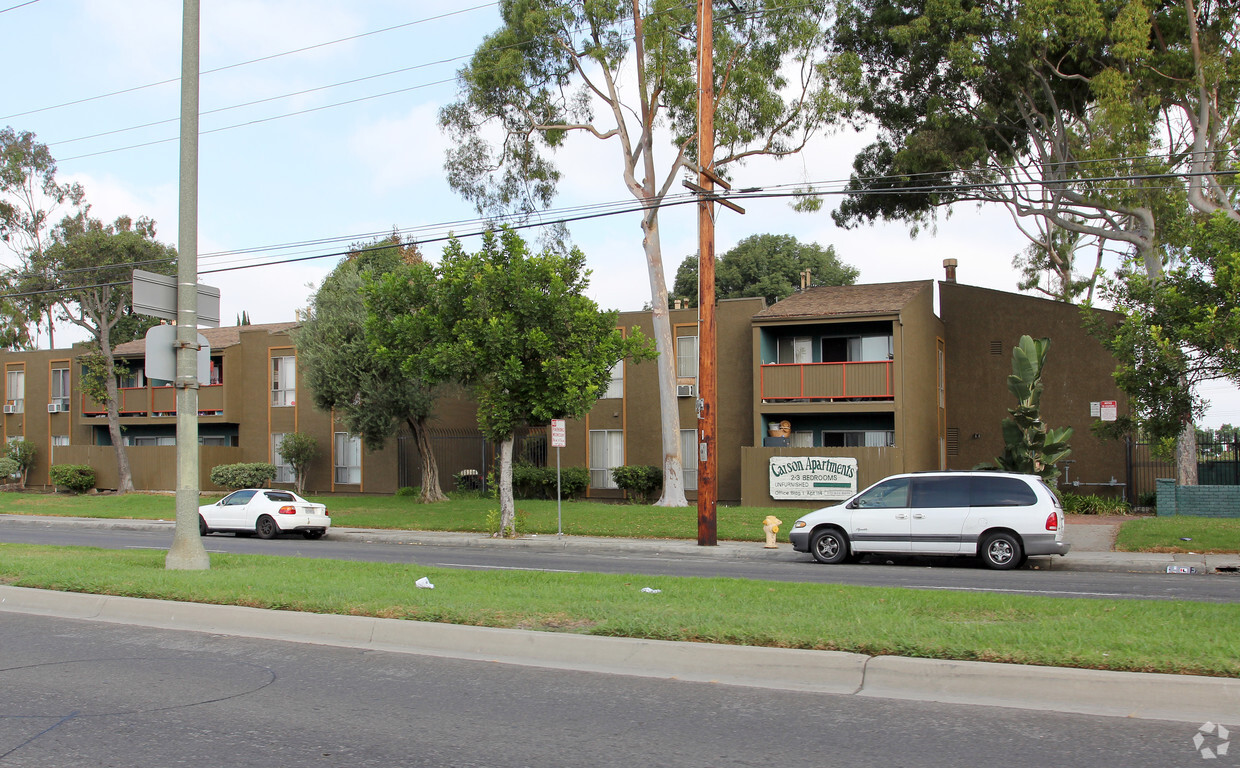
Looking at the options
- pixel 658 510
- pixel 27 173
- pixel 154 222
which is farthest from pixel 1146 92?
pixel 27 173

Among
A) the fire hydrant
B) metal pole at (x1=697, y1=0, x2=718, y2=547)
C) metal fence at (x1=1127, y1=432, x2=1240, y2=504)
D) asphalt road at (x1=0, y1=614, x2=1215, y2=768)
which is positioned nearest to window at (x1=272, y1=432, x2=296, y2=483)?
metal pole at (x1=697, y1=0, x2=718, y2=547)

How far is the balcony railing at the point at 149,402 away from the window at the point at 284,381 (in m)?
2.93

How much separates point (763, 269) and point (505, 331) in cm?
4077

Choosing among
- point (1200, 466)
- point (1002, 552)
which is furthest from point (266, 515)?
point (1200, 466)

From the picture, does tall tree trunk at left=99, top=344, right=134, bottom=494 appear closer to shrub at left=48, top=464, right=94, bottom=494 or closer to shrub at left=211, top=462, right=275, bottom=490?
shrub at left=48, top=464, right=94, bottom=494

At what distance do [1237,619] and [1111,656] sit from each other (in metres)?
2.55

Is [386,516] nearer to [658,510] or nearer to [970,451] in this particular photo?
[658,510]

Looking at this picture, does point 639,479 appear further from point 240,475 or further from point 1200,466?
point 1200,466

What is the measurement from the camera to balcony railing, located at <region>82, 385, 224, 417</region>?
3962 cm

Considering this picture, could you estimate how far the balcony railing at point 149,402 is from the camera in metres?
39.6

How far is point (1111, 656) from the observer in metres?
6.56

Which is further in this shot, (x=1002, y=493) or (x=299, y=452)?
(x=299, y=452)

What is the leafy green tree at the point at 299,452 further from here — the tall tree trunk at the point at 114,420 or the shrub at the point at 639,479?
the shrub at the point at 639,479

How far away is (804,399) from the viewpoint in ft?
94.3
